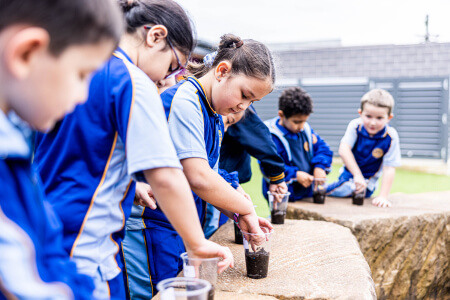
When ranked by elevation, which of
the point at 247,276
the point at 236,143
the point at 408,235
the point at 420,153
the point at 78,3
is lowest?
the point at 420,153

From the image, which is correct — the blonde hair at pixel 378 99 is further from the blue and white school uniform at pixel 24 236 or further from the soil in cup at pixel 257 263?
the blue and white school uniform at pixel 24 236

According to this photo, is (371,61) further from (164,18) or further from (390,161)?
(164,18)

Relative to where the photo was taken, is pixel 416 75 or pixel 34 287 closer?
pixel 34 287

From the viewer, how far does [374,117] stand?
3.94m

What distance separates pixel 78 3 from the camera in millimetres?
739

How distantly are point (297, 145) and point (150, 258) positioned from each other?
216 cm

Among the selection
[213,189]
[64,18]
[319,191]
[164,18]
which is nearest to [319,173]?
[319,191]

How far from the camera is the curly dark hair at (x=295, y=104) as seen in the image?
11.7ft

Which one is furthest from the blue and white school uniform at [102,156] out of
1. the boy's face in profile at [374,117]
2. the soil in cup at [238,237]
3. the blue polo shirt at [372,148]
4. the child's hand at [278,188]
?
the blue polo shirt at [372,148]

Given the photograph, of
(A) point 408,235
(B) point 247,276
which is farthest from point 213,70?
(A) point 408,235

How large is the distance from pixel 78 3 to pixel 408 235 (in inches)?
123

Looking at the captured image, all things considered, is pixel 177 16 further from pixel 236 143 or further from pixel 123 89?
pixel 236 143

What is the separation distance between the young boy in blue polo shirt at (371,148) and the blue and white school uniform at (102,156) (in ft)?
9.70

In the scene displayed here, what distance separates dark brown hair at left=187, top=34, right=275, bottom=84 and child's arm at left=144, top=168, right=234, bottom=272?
777mm
